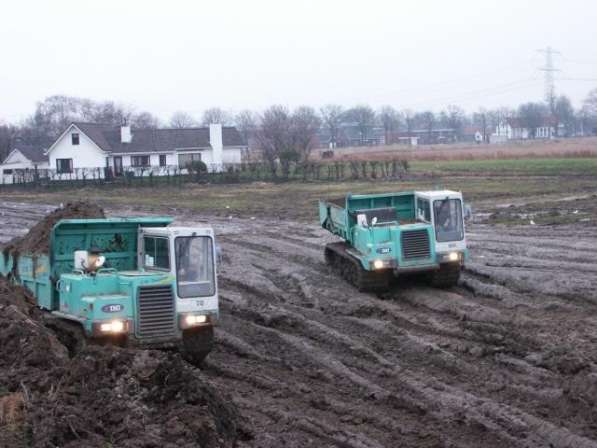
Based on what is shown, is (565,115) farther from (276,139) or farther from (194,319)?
(194,319)

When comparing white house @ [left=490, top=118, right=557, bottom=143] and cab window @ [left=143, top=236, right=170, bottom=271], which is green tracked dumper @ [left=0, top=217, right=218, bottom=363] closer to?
cab window @ [left=143, top=236, right=170, bottom=271]

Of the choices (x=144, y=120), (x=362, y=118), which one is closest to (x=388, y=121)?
(x=362, y=118)

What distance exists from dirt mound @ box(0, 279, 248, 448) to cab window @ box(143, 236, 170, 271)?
9.12 feet

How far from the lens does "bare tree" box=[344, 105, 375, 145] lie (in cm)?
17124

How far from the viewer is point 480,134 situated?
639ft

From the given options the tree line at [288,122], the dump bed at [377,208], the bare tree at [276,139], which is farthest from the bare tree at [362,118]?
the dump bed at [377,208]

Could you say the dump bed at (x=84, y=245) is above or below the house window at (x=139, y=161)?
below

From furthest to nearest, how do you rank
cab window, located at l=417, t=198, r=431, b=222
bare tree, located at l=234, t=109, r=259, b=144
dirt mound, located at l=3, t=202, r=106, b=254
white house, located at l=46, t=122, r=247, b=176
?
bare tree, located at l=234, t=109, r=259, b=144 → white house, located at l=46, t=122, r=247, b=176 → cab window, located at l=417, t=198, r=431, b=222 → dirt mound, located at l=3, t=202, r=106, b=254

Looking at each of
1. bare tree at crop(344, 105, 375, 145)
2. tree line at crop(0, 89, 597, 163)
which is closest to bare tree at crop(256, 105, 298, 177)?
tree line at crop(0, 89, 597, 163)

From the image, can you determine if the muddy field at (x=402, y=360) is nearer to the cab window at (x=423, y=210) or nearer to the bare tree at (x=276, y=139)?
the cab window at (x=423, y=210)

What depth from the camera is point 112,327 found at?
44.8 ft

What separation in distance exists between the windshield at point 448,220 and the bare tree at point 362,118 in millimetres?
146730

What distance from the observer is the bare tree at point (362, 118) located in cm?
17124

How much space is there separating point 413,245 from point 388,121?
16165 cm
